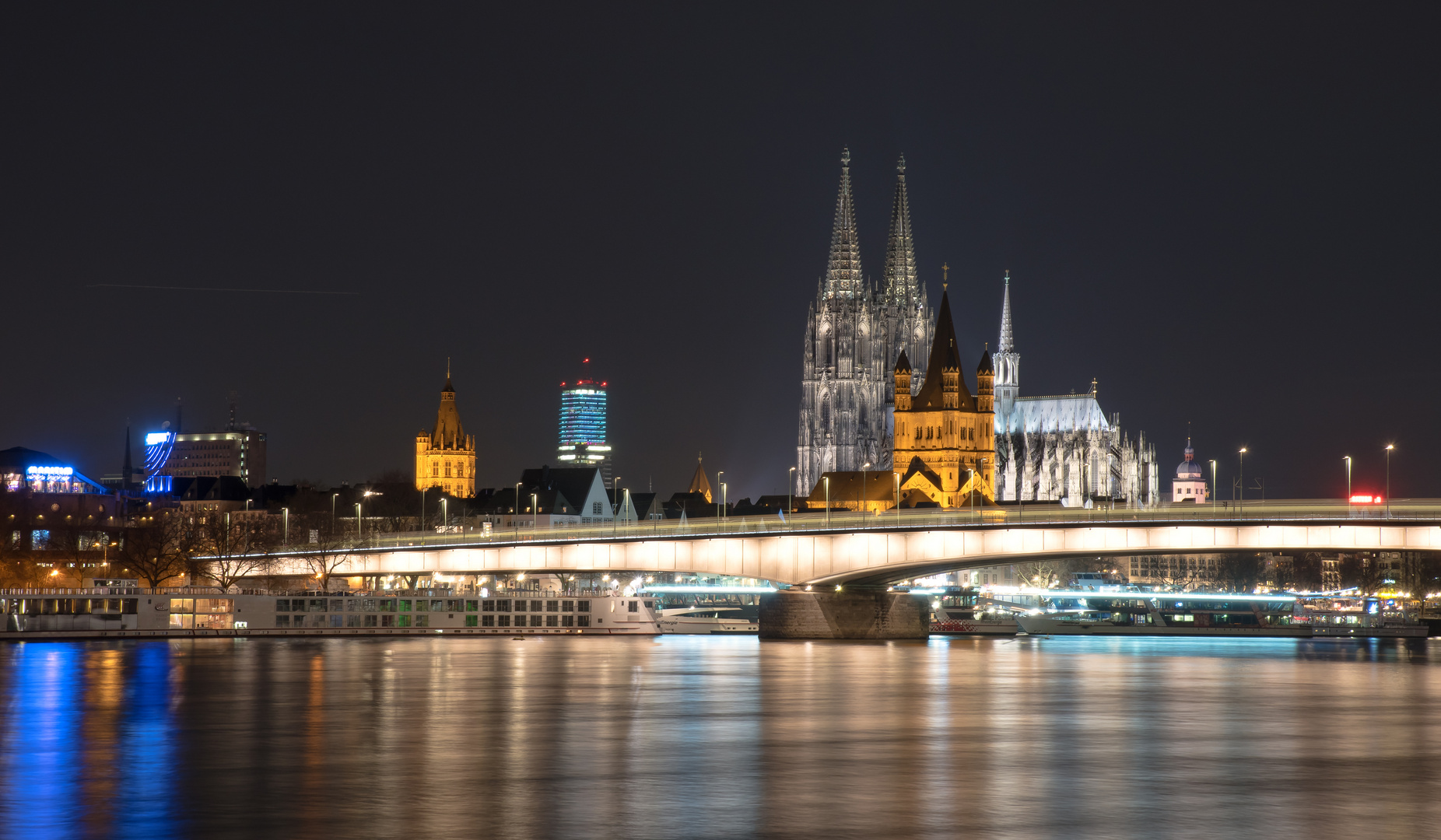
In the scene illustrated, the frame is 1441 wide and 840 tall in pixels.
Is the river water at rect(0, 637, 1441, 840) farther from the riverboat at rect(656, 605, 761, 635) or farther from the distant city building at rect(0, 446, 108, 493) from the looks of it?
the distant city building at rect(0, 446, 108, 493)

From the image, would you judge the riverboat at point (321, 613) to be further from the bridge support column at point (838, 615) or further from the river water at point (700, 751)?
the river water at point (700, 751)

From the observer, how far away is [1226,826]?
28297 millimetres

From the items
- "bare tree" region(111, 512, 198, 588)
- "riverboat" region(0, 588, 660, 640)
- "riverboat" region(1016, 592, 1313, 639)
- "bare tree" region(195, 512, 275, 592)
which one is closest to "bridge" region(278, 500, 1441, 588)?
"riverboat" region(0, 588, 660, 640)

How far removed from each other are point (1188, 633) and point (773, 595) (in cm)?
5868

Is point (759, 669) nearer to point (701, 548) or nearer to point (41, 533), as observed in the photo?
point (701, 548)

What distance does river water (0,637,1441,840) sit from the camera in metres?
28.6

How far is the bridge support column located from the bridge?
1229 mm

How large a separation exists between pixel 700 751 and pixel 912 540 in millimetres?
60072

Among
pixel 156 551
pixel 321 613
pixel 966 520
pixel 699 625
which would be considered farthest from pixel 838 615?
pixel 156 551

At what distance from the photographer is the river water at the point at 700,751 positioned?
1127 inches

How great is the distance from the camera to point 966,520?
316ft

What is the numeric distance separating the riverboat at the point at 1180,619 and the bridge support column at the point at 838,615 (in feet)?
121

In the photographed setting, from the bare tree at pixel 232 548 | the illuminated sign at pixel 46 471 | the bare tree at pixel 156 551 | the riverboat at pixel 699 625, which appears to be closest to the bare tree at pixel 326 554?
the bare tree at pixel 232 548

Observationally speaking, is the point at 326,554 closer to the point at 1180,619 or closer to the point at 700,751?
the point at 1180,619
